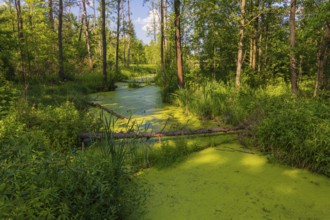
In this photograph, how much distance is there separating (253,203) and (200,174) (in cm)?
73

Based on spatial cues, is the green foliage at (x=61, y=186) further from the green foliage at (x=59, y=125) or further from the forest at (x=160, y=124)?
the green foliage at (x=59, y=125)

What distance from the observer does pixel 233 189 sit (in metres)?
2.46

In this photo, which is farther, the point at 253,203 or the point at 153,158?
the point at 153,158

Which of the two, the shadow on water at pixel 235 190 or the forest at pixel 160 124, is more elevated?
the forest at pixel 160 124

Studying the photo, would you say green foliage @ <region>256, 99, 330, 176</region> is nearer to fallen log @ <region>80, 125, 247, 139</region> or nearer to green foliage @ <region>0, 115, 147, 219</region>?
fallen log @ <region>80, 125, 247, 139</region>

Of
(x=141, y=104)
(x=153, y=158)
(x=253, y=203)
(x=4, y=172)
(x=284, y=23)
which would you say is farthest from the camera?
(x=284, y=23)

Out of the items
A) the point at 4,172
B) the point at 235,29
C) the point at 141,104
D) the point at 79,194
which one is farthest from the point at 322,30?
the point at 4,172

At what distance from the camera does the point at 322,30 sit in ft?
17.5

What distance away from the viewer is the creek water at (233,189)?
210cm

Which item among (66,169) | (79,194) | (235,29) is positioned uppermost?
(235,29)

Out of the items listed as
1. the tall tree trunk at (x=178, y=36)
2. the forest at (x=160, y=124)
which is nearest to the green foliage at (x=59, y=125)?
the forest at (x=160, y=124)

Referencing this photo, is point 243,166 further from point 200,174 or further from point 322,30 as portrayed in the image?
point 322,30

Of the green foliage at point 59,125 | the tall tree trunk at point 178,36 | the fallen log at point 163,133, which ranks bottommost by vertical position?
the fallen log at point 163,133

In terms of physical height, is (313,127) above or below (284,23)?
below
